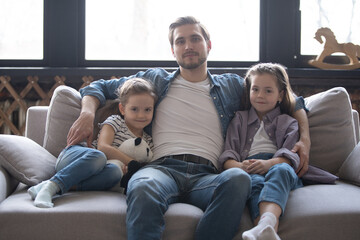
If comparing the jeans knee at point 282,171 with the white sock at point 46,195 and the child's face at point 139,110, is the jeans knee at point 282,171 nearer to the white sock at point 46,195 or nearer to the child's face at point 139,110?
the child's face at point 139,110

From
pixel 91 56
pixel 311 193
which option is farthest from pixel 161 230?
pixel 91 56

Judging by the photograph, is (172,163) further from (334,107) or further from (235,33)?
(235,33)

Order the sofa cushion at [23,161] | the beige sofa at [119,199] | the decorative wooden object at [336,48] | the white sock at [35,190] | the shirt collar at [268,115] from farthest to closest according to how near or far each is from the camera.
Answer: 1. the decorative wooden object at [336,48]
2. the shirt collar at [268,115]
3. the sofa cushion at [23,161]
4. the white sock at [35,190]
5. the beige sofa at [119,199]

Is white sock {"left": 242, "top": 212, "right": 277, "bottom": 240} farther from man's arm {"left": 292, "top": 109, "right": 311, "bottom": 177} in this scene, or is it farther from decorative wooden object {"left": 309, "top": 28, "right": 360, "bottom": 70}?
decorative wooden object {"left": 309, "top": 28, "right": 360, "bottom": 70}

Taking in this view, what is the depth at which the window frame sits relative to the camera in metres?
2.74

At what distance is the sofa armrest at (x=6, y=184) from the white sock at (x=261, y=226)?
0.86m

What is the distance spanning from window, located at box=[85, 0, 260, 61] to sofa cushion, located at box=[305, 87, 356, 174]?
107cm

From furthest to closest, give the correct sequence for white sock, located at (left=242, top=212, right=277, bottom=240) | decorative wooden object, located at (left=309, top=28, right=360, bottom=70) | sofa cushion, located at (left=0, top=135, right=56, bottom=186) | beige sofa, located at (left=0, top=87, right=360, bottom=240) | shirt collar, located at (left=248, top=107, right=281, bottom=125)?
decorative wooden object, located at (left=309, top=28, right=360, bottom=70), shirt collar, located at (left=248, top=107, right=281, bottom=125), sofa cushion, located at (left=0, top=135, right=56, bottom=186), beige sofa, located at (left=0, top=87, right=360, bottom=240), white sock, located at (left=242, top=212, right=277, bottom=240)

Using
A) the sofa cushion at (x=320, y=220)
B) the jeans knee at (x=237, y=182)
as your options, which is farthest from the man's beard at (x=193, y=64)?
the sofa cushion at (x=320, y=220)

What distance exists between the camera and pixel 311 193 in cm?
152

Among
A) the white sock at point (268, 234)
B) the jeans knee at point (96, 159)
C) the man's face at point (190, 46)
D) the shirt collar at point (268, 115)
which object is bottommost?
the white sock at point (268, 234)

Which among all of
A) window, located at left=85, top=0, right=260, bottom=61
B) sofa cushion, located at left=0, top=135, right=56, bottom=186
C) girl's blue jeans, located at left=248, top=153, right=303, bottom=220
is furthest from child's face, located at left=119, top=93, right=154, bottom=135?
window, located at left=85, top=0, right=260, bottom=61

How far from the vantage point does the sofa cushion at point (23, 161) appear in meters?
1.59

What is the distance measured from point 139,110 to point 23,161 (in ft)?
1.62
